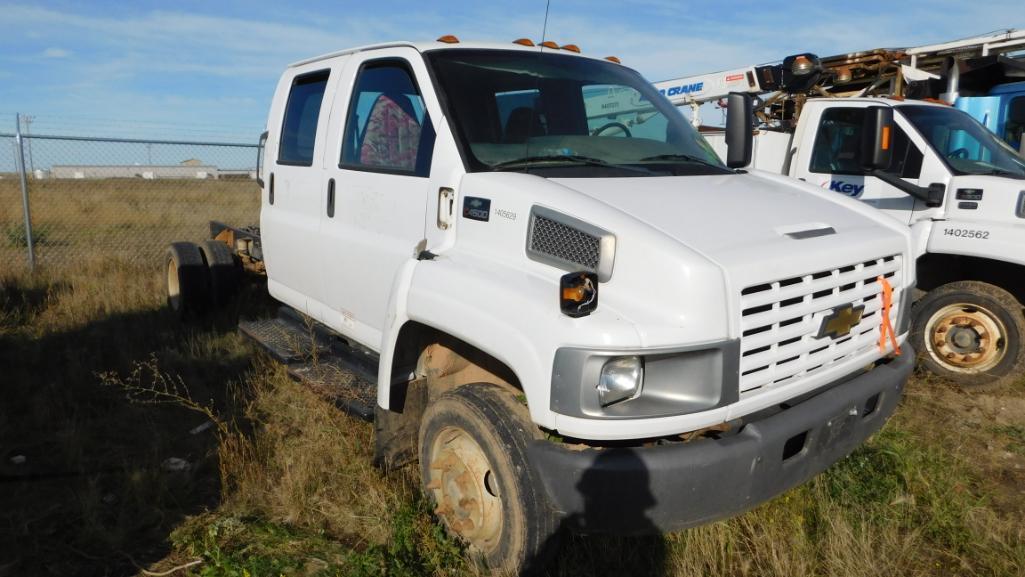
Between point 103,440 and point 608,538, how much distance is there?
3333mm

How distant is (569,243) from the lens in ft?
9.54

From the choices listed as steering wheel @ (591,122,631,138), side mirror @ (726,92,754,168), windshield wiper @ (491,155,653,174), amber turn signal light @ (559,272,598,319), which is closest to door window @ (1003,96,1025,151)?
side mirror @ (726,92,754,168)

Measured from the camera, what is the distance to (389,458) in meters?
3.82

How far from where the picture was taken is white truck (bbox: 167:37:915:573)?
265cm

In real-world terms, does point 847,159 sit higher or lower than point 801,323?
higher

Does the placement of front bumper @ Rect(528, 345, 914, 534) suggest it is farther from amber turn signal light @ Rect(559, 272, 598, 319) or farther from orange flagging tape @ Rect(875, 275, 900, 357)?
orange flagging tape @ Rect(875, 275, 900, 357)

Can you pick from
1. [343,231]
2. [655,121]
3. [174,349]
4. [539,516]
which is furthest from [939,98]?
[174,349]

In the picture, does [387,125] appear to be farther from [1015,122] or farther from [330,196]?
[1015,122]

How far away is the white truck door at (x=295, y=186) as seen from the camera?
4773mm

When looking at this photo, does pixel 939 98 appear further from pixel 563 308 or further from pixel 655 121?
pixel 563 308

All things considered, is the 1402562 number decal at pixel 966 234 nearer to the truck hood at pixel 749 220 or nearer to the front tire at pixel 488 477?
the truck hood at pixel 749 220

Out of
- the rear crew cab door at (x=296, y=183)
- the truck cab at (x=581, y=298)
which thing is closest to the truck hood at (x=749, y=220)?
the truck cab at (x=581, y=298)

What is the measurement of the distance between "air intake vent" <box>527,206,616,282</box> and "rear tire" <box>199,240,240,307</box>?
17.1 ft

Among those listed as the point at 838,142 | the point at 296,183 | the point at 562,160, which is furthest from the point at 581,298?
the point at 838,142
